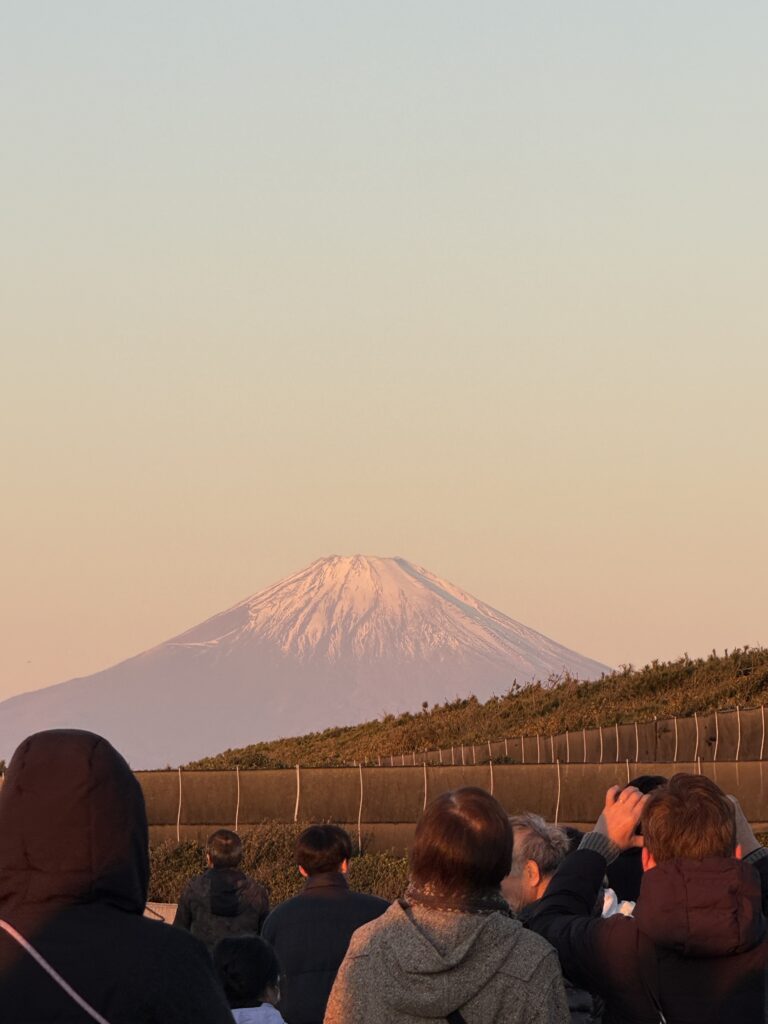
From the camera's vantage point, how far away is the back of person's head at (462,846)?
18.5 feet

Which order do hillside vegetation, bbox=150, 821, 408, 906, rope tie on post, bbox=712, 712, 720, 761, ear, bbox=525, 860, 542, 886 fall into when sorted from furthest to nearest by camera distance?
rope tie on post, bbox=712, 712, 720, 761 → hillside vegetation, bbox=150, 821, 408, 906 → ear, bbox=525, 860, 542, 886

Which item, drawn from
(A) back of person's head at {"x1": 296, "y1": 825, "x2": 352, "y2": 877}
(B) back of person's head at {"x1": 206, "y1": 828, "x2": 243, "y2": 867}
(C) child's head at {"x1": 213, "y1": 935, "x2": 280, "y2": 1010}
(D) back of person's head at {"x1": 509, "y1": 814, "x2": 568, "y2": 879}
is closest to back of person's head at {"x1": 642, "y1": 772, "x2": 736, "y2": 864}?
(D) back of person's head at {"x1": 509, "y1": 814, "x2": 568, "y2": 879}

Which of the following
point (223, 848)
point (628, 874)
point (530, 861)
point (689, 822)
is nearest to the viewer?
point (689, 822)

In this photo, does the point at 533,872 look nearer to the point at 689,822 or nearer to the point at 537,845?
the point at 537,845

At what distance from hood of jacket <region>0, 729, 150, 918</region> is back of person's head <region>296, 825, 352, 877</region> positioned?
546cm

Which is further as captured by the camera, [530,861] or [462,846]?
[530,861]

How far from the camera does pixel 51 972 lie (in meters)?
4.16

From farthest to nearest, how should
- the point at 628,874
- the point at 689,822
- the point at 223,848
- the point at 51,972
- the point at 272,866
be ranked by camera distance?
the point at 272,866, the point at 223,848, the point at 628,874, the point at 689,822, the point at 51,972

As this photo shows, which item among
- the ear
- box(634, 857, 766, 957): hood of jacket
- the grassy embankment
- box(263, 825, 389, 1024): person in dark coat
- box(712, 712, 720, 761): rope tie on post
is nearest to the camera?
box(634, 857, 766, 957): hood of jacket

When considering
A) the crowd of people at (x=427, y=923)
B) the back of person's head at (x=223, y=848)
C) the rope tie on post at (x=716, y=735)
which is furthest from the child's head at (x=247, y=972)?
the rope tie on post at (x=716, y=735)

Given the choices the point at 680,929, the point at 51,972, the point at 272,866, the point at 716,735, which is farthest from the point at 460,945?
the point at 716,735

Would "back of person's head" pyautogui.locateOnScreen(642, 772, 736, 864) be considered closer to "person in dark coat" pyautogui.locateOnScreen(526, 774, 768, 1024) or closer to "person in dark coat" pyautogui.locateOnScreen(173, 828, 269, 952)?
"person in dark coat" pyautogui.locateOnScreen(526, 774, 768, 1024)

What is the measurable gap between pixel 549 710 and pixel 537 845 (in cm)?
4065

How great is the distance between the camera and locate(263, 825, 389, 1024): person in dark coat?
9625 millimetres
